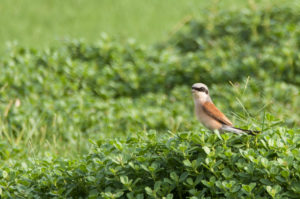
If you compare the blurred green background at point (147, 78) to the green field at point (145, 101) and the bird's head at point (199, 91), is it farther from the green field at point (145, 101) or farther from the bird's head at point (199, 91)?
the bird's head at point (199, 91)

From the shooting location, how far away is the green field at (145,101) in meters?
Answer: 3.38

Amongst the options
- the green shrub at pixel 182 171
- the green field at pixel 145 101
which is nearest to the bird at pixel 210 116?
the green field at pixel 145 101

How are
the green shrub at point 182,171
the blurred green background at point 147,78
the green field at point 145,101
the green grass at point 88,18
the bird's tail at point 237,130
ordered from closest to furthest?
the green shrub at point 182,171, the green field at point 145,101, the bird's tail at point 237,130, the blurred green background at point 147,78, the green grass at point 88,18

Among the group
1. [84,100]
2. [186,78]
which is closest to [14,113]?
[84,100]

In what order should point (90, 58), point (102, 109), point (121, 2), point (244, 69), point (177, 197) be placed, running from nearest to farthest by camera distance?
point (177, 197) → point (102, 109) → point (244, 69) → point (90, 58) → point (121, 2)

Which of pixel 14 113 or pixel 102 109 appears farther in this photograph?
pixel 102 109

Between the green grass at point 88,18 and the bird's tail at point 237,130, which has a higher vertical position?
the green grass at point 88,18

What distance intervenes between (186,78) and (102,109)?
6.07 ft

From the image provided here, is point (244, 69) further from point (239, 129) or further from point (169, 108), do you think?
point (239, 129)

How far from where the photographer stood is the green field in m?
3.38

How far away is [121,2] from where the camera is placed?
1368 centimetres

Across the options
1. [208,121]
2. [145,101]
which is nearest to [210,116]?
[208,121]

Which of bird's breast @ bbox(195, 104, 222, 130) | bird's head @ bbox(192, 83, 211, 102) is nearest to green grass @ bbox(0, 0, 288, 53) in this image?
bird's head @ bbox(192, 83, 211, 102)

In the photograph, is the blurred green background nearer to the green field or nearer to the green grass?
the green field
